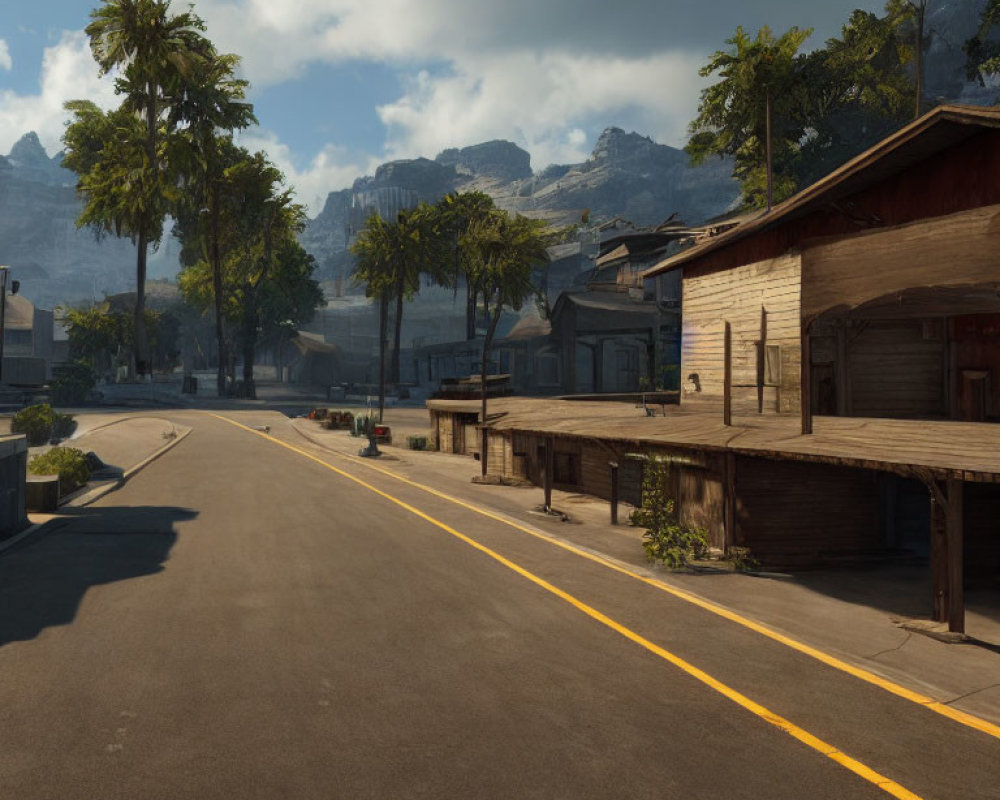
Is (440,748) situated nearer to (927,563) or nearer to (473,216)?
(927,563)

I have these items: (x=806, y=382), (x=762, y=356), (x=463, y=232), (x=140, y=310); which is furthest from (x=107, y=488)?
(x=463, y=232)

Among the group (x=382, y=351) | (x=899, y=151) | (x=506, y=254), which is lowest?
(x=382, y=351)

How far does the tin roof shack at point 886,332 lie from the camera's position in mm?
12805

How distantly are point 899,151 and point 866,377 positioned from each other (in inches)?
244

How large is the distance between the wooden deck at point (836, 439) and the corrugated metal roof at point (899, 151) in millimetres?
5510

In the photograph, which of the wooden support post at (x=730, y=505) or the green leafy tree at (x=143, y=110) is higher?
the green leafy tree at (x=143, y=110)

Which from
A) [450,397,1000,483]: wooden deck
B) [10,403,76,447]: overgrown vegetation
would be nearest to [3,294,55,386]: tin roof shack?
[10,403,76,447]: overgrown vegetation

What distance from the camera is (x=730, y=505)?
15930 millimetres

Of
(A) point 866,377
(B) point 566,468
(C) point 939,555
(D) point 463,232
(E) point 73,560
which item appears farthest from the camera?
(D) point 463,232

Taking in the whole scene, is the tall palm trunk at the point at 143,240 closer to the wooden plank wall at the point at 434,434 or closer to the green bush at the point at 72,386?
the green bush at the point at 72,386

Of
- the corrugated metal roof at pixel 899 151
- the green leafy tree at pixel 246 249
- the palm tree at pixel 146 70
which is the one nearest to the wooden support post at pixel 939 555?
the corrugated metal roof at pixel 899 151

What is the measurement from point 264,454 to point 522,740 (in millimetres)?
31054

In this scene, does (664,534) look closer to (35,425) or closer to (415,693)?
(415,693)

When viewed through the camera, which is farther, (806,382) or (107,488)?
(107,488)
